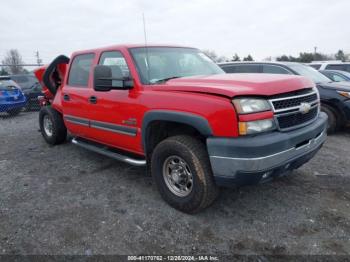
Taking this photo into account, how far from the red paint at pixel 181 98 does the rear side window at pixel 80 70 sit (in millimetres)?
140

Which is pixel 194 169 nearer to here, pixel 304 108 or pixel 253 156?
pixel 253 156

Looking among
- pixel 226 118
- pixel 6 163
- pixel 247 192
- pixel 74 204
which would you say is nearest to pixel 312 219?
pixel 247 192

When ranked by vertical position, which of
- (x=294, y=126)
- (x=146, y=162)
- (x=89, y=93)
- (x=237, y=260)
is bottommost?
(x=237, y=260)

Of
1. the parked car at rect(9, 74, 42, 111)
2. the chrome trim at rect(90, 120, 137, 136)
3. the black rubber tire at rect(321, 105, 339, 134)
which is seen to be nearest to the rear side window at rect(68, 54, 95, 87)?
the chrome trim at rect(90, 120, 137, 136)

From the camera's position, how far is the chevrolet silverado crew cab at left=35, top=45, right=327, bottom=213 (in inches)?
112

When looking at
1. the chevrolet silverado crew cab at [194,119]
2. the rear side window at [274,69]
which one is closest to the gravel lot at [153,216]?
the chevrolet silverado crew cab at [194,119]

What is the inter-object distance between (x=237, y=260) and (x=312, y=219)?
3.60 ft

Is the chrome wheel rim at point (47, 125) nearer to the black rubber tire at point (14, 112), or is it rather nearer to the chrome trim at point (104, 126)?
the chrome trim at point (104, 126)

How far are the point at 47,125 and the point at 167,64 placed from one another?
370 cm

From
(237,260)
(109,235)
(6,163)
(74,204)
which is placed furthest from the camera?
(6,163)

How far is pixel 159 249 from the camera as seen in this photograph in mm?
2879

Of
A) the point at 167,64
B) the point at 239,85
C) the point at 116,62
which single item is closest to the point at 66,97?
the point at 116,62

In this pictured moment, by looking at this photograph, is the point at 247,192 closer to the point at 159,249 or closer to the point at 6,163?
the point at 159,249

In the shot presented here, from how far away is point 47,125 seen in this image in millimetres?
6648
